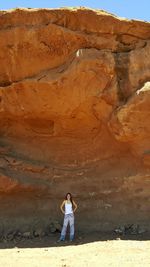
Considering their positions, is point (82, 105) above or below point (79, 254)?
above

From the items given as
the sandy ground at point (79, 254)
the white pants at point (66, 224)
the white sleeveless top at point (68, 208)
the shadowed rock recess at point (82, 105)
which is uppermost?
the shadowed rock recess at point (82, 105)

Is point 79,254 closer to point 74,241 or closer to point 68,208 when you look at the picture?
point 74,241

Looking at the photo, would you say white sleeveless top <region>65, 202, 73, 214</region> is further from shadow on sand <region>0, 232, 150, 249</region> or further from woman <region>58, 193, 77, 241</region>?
shadow on sand <region>0, 232, 150, 249</region>

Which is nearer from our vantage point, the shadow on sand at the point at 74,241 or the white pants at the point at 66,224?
the shadow on sand at the point at 74,241

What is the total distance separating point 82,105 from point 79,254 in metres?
3.49

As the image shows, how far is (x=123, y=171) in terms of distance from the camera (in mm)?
9664

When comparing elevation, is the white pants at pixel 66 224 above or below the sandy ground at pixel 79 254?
above

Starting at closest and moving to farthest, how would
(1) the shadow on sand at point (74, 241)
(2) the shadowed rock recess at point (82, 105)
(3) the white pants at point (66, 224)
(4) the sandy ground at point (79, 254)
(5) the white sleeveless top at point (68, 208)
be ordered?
1. (4) the sandy ground at point (79, 254)
2. (1) the shadow on sand at point (74, 241)
3. (3) the white pants at point (66, 224)
4. (5) the white sleeveless top at point (68, 208)
5. (2) the shadowed rock recess at point (82, 105)

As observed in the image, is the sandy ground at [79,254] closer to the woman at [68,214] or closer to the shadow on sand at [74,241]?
the shadow on sand at [74,241]

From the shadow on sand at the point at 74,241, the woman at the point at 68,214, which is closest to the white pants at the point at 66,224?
the woman at the point at 68,214

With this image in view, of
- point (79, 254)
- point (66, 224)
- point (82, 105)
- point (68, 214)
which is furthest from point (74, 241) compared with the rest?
point (82, 105)

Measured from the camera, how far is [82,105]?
961cm

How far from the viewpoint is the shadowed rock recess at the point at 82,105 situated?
9305 mm

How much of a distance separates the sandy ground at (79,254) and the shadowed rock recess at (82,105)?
105 centimetres
